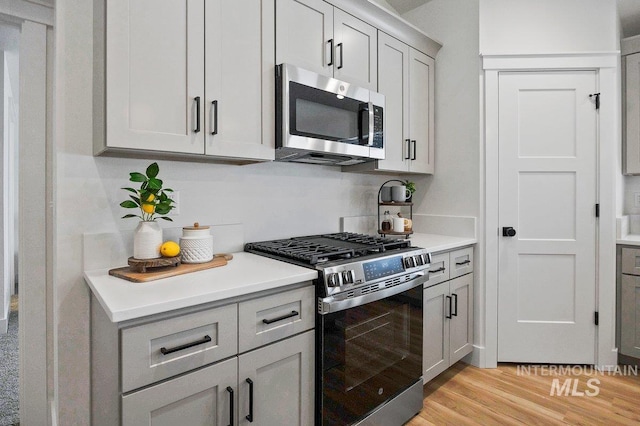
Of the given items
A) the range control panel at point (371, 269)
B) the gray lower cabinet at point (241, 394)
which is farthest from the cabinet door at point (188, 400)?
the range control panel at point (371, 269)

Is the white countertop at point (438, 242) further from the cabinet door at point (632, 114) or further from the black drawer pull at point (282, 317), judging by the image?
the cabinet door at point (632, 114)

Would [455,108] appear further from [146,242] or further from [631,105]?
[146,242]

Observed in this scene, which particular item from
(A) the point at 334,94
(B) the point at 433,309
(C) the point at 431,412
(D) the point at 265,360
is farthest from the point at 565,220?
(D) the point at 265,360

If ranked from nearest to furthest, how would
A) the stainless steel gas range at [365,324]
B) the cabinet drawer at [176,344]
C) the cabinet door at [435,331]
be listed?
the cabinet drawer at [176,344] < the stainless steel gas range at [365,324] < the cabinet door at [435,331]

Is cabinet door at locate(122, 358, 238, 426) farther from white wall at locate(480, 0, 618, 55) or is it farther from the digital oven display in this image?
white wall at locate(480, 0, 618, 55)

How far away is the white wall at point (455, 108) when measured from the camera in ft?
8.91

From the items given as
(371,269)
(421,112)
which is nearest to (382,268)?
(371,269)

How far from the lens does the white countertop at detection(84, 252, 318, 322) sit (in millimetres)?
1078

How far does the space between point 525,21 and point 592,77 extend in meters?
0.61

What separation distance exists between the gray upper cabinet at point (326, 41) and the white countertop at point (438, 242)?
3.51 ft

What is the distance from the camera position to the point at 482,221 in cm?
268

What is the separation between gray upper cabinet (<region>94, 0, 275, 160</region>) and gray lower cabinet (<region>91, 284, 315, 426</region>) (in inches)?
27.5

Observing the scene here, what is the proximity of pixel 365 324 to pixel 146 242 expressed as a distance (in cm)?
103

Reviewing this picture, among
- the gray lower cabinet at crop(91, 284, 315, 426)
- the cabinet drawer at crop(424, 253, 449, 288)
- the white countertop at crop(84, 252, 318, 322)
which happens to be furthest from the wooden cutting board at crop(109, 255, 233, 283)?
the cabinet drawer at crop(424, 253, 449, 288)
